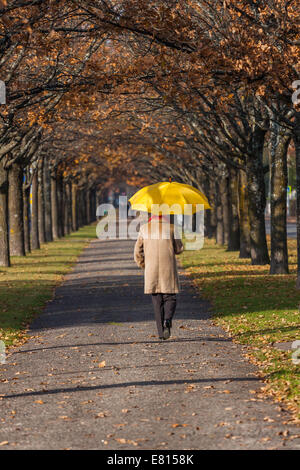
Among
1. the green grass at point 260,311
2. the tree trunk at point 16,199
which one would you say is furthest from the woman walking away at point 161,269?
the tree trunk at point 16,199

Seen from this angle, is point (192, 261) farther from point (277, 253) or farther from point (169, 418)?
point (169, 418)

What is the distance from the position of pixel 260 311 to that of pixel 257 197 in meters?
11.7

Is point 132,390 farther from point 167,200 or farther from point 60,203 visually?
point 60,203

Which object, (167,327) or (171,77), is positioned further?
(171,77)

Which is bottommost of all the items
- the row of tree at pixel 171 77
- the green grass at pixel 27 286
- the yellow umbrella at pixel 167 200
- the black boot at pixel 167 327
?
the green grass at pixel 27 286

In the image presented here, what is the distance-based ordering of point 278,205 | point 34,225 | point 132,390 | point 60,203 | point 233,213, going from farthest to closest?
point 60,203 → point 34,225 → point 233,213 → point 278,205 → point 132,390

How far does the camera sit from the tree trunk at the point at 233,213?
36094 mm

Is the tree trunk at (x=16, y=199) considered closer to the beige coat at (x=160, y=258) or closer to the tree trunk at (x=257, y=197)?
the tree trunk at (x=257, y=197)

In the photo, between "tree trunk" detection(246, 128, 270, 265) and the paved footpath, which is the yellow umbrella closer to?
the paved footpath

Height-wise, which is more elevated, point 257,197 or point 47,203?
point 47,203

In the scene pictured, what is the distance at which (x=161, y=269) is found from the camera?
1320cm

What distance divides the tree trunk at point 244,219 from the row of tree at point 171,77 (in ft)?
0.12

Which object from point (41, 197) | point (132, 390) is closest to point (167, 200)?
point (132, 390)

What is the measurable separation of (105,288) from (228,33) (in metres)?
8.21
